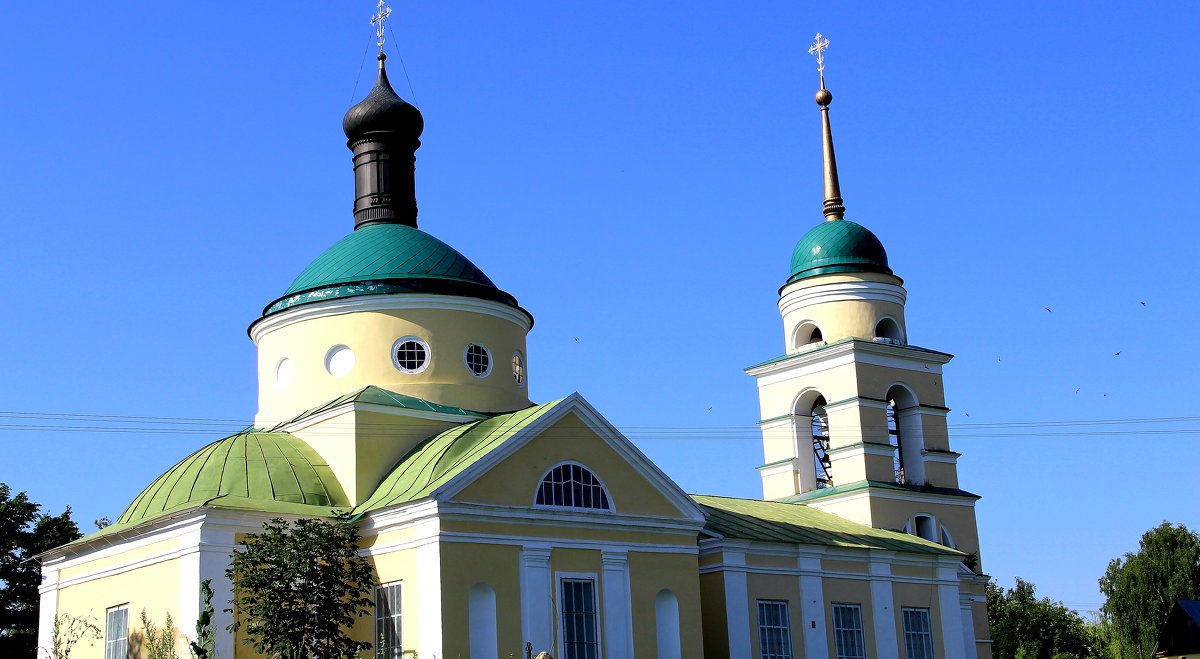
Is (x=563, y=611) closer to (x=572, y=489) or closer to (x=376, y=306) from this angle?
(x=572, y=489)

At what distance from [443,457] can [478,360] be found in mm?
3772

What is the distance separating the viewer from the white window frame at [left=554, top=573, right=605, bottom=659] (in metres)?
20.5

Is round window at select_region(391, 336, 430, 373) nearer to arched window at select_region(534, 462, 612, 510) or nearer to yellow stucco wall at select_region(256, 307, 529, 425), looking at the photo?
yellow stucco wall at select_region(256, 307, 529, 425)

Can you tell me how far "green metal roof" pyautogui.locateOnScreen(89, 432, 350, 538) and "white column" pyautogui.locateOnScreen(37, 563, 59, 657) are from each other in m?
1.37

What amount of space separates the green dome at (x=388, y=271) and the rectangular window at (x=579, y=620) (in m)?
5.95

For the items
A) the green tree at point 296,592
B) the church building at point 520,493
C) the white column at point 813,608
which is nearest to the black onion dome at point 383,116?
the church building at point 520,493

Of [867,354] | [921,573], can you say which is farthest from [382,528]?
[867,354]

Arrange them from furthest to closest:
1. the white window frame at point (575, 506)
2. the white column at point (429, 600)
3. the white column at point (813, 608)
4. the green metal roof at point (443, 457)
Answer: the white column at point (813, 608) < the white window frame at point (575, 506) < the green metal roof at point (443, 457) < the white column at point (429, 600)

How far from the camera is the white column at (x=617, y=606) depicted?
2103cm

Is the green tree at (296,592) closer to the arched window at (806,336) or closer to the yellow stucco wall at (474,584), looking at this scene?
the yellow stucco wall at (474,584)

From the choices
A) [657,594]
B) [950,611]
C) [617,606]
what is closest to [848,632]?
[950,611]

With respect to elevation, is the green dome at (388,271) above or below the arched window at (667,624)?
above

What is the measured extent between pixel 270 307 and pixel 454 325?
3.36 m

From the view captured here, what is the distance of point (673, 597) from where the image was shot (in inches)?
867
